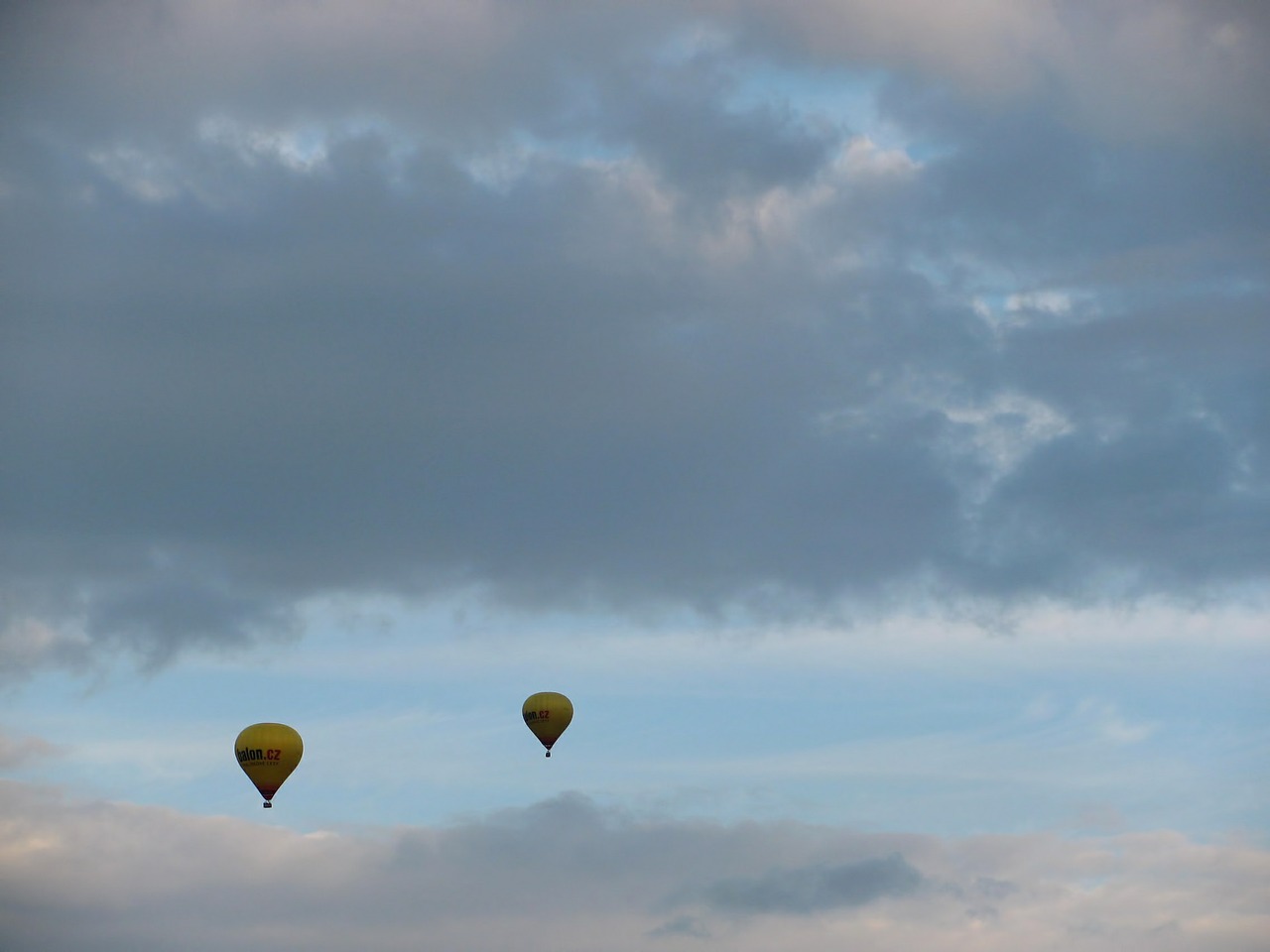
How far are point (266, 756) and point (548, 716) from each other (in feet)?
94.0

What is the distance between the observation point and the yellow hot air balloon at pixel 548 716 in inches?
7677

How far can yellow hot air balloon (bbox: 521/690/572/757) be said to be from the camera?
195000 millimetres

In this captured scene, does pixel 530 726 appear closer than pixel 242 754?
No

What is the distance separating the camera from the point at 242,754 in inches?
7175

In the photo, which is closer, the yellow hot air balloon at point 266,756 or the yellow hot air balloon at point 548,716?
the yellow hot air balloon at point 266,756

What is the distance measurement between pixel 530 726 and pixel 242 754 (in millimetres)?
29178

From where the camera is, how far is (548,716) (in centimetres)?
19512

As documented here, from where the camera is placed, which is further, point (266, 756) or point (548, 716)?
point (548, 716)

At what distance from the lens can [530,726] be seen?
196 metres

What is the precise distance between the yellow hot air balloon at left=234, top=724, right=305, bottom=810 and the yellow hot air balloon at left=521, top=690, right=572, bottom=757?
2453cm

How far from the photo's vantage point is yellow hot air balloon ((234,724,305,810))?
181m

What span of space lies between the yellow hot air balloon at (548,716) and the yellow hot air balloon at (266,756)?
80.5 ft

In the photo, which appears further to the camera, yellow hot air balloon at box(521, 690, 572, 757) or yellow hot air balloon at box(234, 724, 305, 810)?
yellow hot air balloon at box(521, 690, 572, 757)
